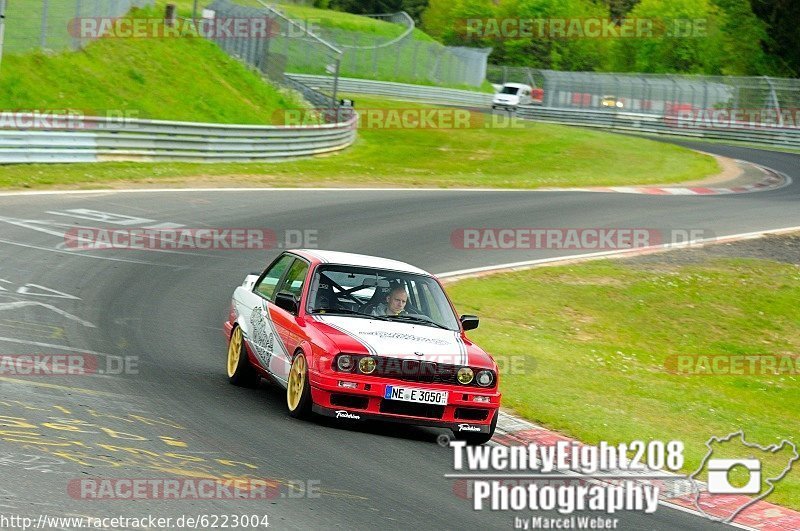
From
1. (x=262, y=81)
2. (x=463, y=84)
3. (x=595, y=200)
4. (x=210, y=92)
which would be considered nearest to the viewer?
(x=595, y=200)

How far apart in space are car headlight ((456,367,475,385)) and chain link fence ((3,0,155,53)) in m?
22.9

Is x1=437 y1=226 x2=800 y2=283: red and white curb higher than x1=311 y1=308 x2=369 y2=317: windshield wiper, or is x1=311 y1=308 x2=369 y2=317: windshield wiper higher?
x1=311 y1=308 x2=369 y2=317: windshield wiper

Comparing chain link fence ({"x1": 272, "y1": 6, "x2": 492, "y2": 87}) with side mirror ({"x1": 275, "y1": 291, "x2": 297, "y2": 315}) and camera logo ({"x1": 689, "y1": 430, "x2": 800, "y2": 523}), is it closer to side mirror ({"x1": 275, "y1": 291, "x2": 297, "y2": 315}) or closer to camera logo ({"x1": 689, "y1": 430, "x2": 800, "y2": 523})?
camera logo ({"x1": 689, "y1": 430, "x2": 800, "y2": 523})

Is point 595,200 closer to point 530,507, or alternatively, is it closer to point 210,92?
point 210,92

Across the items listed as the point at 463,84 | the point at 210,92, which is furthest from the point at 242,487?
the point at 463,84

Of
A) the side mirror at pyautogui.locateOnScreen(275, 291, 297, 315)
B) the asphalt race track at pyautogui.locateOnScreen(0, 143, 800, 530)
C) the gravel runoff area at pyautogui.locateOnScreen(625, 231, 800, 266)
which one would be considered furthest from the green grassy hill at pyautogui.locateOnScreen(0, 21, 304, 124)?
the side mirror at pyautogui.locateOnScreen(275, 291, 297, 315)

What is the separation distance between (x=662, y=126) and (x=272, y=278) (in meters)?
46.4

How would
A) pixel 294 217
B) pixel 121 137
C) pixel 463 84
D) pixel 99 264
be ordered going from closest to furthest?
1. pixel 99 264
2. pixel 294 217
3. pixel 121 137
4. pixel 463 84

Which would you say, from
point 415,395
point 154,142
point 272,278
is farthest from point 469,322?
point 154,142

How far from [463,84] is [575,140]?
113 ft

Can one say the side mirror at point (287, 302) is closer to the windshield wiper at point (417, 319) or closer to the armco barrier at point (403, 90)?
the windshield wiper at point (417, 319)

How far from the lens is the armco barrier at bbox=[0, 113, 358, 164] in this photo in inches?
947

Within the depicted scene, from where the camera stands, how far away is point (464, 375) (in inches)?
364

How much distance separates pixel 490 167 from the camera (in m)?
36.4
